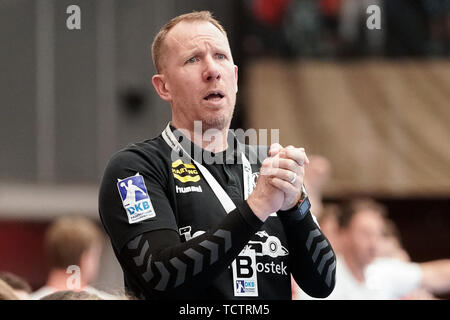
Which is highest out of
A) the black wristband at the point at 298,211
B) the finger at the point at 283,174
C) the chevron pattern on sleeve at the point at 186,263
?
the finger at the point at 283,174

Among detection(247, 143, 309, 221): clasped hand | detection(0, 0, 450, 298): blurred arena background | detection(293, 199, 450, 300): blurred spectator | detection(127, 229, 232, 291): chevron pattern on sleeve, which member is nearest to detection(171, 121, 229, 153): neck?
detection(247, 143, 309, 221): clasped hand

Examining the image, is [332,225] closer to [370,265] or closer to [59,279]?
[370,265]

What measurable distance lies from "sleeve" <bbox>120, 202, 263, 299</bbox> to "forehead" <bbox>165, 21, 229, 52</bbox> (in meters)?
0.62

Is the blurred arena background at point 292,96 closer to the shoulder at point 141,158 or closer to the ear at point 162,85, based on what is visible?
the ear at point 162,85

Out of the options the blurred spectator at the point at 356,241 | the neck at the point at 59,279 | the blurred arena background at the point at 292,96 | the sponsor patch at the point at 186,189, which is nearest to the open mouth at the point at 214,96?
the sponsor patch at the point at 186,189

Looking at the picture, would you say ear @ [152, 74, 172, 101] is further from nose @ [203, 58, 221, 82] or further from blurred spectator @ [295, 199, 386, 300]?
blurred spectator @ [295, 199, 386, 300]

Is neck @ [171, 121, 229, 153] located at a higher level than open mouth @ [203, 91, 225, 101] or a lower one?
lower

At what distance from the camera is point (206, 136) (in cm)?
277

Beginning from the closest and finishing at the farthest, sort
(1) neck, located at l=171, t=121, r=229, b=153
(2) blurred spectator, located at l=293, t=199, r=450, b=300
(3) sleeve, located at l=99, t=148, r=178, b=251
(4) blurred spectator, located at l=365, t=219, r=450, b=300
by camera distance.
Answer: (3) sleeve, located at l=99, t=148, r=178, b=251
(1) neck, located at l=171, t=121, r=229, b=153
(4) blurred spectator, located at l=365, t=219, r=450, b=300
(2) blurred spectator, located at l=293, t=199, r=450, b=300

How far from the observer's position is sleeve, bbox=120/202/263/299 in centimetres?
238

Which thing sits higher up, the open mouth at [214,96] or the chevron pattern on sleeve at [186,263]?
the open mouth at [214,96]

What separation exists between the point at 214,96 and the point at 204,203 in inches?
13.9

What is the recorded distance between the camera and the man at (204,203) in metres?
2.42

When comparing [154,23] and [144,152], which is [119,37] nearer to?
[154,23]
